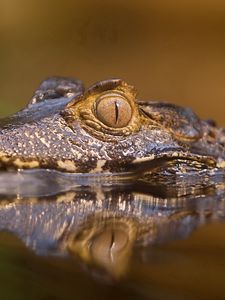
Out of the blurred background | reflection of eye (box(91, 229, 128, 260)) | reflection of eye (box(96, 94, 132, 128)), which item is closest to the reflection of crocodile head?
reflection of eye (box(96, 94, 132, 128))

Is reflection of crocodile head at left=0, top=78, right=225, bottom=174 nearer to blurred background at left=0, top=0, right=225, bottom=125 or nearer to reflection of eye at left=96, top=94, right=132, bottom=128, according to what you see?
reflection of eye at left=96, top=94, right=132, bottom=128

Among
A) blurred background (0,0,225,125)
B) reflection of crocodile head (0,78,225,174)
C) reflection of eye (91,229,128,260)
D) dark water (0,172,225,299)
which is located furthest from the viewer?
blurred background (0,0,225,125)

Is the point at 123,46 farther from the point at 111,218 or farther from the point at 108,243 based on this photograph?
the point at 108,243

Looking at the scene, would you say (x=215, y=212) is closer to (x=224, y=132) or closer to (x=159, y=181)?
(x=159, y=181)

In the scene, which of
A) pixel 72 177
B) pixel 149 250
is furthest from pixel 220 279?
pixel 72 177

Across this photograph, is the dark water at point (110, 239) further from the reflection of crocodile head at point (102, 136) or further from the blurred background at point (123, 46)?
the blurred background at point (123, 46)

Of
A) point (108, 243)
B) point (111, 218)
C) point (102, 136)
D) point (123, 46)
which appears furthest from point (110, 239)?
point (123, 46)
